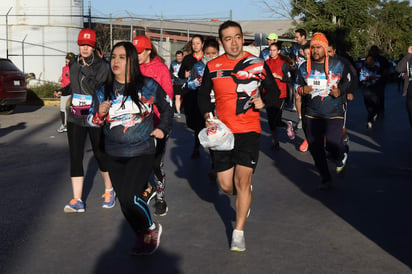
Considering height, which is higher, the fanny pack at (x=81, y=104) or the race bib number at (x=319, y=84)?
the race bib number at (x=319, y=84)

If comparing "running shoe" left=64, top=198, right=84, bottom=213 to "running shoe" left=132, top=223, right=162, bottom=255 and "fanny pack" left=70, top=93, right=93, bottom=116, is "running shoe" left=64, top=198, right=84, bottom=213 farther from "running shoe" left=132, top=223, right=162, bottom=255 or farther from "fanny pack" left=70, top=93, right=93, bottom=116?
"running shoe" left=132, top=223, right=162, bottom=255

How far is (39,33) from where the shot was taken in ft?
99.8

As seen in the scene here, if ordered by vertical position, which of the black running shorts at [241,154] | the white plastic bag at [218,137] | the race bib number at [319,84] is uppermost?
the race bib number at [319,84]

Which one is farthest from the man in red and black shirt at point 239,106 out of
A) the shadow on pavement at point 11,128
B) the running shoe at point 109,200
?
the shadow on pavement at point 11,128

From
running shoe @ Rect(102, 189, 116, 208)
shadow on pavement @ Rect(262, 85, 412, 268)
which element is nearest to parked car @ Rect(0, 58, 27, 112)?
shadow on pavement @ Rect(262, 85, 412, 268)

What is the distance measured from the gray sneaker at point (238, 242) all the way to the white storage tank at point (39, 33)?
25.5 meters

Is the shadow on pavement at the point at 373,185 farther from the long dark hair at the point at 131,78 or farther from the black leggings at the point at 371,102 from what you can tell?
the long dark hair at the point at 131,78

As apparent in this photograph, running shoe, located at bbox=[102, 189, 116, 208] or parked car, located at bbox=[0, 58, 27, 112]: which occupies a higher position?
parked car, located at bbox=[0, 58, 27, 112]

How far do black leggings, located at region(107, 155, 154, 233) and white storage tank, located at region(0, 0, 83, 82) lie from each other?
25.2m

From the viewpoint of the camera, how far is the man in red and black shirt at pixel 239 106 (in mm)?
5371

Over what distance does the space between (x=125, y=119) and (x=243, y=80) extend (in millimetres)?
1042

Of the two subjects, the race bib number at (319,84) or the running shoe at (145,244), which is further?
the race bib number at (319,84)

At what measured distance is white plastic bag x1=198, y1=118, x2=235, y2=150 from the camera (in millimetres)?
5223

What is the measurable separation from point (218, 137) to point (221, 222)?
4.40 ft
